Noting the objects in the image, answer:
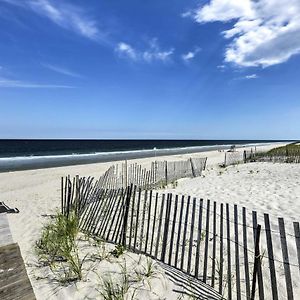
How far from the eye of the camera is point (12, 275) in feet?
7.26

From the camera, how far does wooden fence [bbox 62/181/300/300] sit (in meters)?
3.63

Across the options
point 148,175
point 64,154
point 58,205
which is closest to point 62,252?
point 58,205

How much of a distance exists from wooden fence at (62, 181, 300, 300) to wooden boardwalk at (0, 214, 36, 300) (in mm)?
2605

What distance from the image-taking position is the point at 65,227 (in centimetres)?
596

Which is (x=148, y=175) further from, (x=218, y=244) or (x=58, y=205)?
(x=218, y=244)

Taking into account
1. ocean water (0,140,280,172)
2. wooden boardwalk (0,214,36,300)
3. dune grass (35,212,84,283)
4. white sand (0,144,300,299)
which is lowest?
ocean water (0,140,280,172)

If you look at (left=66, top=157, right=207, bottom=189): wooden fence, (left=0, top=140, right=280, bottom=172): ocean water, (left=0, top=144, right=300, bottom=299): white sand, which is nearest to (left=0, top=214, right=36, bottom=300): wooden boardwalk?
(left=0, top=144, right=300, bottom=299): white sand

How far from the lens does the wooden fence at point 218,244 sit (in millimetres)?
3633

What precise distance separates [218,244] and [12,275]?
14.7 feet

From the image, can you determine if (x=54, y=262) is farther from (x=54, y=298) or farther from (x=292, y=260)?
(x=292, y=260)

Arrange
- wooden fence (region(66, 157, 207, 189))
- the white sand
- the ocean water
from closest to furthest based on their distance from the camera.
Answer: the white sand
wooden fence (region(66, 157, 207, 189))
the ocean water

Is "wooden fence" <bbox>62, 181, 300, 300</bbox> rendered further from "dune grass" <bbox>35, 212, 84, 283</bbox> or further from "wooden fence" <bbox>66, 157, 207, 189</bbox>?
"wooden fence" <bbox>66, 157, 207, 189</bbox>

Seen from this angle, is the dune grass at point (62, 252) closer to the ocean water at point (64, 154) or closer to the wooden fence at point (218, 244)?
the wooden fence at point (218, 244)

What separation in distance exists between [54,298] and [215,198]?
7208mm
